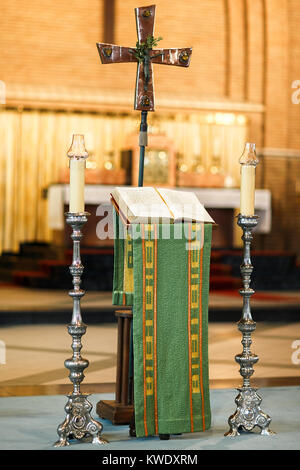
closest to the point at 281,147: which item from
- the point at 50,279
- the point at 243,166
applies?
→ the point at 50,279

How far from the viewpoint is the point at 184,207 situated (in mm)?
3633

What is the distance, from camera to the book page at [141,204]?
3496mm

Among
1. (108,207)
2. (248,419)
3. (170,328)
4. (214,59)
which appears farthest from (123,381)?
(214,59)

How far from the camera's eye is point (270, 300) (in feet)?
30.8

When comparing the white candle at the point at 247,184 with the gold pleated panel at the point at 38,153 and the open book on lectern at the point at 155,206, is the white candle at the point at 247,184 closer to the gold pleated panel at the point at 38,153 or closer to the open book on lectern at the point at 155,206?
the open book on lectern at the point at 155,206

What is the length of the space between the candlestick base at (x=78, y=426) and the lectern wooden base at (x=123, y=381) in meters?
0.32

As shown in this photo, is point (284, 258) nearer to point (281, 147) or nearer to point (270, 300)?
point (270, 300)

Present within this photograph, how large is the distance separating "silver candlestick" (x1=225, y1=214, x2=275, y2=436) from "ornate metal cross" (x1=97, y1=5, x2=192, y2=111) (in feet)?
2.42

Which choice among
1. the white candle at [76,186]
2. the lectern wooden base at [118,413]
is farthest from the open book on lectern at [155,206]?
the lectern wooden base at [118,413]

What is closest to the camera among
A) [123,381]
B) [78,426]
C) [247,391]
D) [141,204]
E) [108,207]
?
[78,426]

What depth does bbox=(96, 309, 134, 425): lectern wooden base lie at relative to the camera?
3.77 m

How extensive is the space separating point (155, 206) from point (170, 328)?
20.4 inches

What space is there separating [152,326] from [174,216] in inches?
18.5

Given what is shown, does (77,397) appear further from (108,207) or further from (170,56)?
(108,207)
